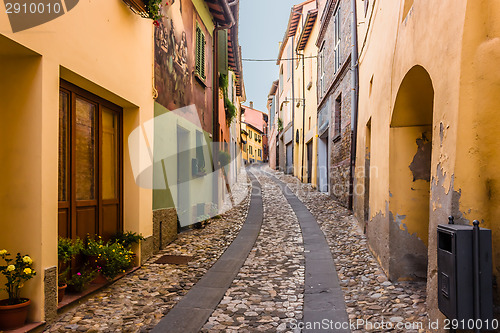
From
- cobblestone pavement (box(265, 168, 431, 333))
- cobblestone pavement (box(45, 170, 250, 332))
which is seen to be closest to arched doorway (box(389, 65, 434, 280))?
cobblestone pavement (box(265, 168, 431, 333))

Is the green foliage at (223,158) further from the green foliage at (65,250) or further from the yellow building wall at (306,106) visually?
the green foliage at (65,250)

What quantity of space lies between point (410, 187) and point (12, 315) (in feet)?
14.3

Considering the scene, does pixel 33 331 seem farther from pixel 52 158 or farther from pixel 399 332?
pixel 399 332

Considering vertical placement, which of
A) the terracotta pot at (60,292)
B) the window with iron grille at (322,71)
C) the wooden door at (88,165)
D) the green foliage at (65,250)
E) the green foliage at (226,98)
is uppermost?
the window with iron grille at (322,71)

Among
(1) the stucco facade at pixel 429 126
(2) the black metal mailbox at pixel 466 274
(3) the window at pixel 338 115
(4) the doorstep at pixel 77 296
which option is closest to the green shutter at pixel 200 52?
(1) the stucco facade at pixel 429 126

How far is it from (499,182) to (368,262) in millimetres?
3224

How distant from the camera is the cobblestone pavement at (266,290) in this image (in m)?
3.64

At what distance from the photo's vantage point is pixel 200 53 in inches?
A: 363

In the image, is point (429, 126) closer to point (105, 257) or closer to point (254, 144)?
point (105, 257)

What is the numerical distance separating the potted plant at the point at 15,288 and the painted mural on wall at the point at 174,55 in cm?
372

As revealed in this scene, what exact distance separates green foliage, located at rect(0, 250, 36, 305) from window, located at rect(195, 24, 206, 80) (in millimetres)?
6465

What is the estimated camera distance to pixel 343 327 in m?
3.42

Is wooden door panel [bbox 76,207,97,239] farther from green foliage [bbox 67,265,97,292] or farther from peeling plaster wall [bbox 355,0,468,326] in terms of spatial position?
peeling plaster wall [bbox 355,0,468,326]

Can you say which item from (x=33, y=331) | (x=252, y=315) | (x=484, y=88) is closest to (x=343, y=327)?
(x=252, y=315)
